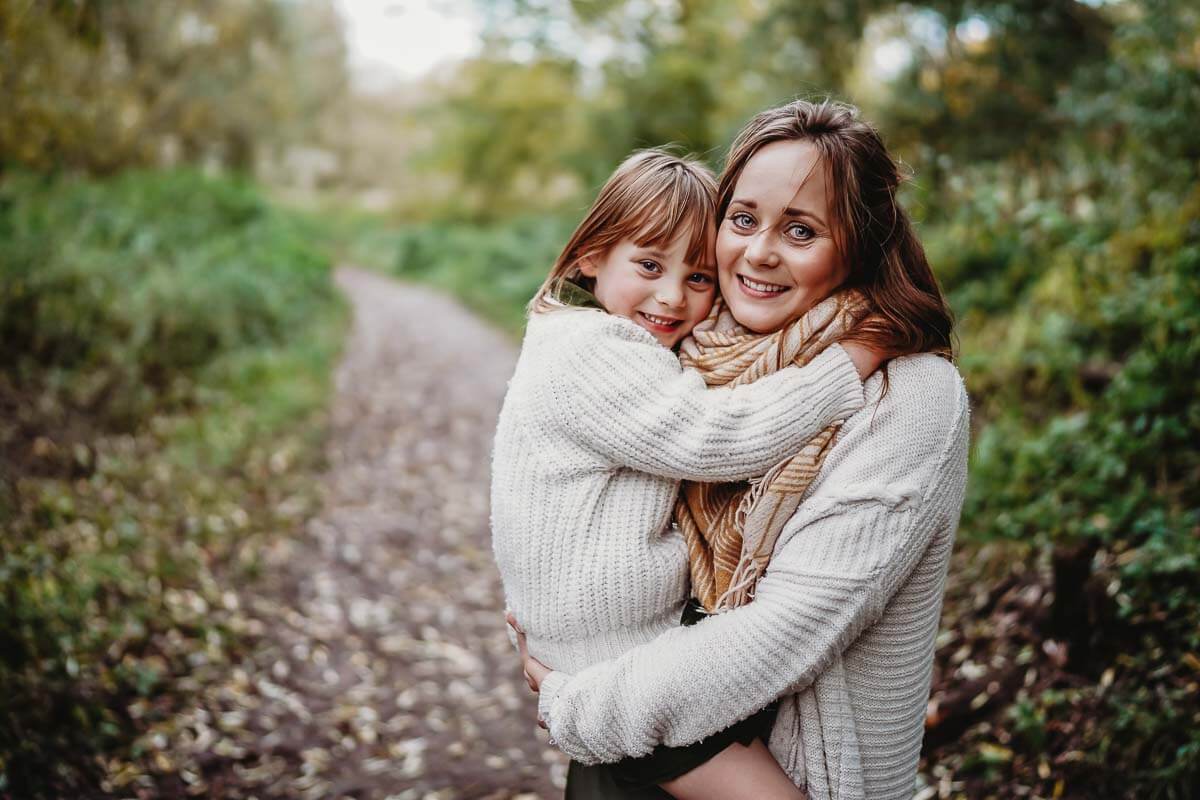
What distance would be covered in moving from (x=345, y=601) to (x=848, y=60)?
7.32 metres

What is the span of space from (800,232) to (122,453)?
5.33 metres

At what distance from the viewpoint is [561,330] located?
6.47 feet

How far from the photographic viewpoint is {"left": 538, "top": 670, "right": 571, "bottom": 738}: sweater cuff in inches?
73.2

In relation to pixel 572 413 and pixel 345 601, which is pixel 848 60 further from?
pixel 572 413

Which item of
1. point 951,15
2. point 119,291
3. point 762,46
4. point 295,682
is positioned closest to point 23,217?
point 119,291

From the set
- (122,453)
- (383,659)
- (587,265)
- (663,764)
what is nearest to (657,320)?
(587,265)

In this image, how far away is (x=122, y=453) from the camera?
5652 millimetres

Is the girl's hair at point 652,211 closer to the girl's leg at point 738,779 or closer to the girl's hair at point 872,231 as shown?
the girl's hair at point 872,231

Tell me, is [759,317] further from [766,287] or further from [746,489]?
[746,489]

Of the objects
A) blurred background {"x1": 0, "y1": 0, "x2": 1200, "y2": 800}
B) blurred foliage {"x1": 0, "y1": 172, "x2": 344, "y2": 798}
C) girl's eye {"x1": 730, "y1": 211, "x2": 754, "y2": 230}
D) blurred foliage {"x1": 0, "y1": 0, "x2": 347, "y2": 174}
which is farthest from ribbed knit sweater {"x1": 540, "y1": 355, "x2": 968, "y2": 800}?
blurred foliage {"x1": 0, "y1": 0, "x2": 347, "y2": 174}

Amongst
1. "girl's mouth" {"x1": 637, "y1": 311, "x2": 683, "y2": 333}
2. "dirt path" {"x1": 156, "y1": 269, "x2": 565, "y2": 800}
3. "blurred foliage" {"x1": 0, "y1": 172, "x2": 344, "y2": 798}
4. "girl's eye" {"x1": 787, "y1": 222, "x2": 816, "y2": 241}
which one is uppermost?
"girl's eye" {"x1": 787, "y1": 222, "x2": 816, "y2": 241}

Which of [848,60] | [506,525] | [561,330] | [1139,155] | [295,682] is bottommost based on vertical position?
[295,682]

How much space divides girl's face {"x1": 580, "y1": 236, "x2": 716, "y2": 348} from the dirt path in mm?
2488

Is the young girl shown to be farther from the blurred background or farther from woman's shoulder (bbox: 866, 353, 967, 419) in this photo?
the blurred background
